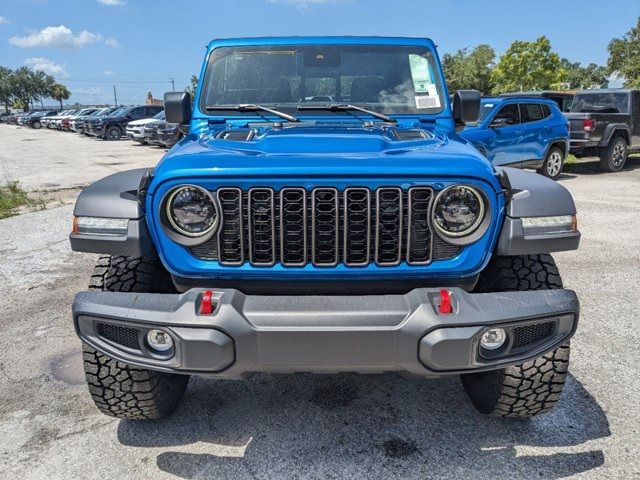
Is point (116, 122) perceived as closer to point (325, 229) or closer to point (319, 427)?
point (319, 427)

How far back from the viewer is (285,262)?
2350 millimetres

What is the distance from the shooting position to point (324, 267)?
235cm

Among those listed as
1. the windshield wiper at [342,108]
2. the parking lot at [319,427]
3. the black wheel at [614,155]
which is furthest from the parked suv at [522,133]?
the windshield wiper at [342,108]

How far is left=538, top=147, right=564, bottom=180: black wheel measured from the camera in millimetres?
11164

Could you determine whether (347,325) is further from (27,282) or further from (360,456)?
(27,282)

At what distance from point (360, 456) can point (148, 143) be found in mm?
22303

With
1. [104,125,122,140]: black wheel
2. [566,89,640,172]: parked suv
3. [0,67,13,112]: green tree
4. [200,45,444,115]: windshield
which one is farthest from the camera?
[0,67,13,112]: green tree

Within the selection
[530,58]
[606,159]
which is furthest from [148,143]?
[530,58]

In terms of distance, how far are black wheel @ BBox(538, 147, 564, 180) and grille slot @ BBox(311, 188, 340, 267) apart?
32.4 ft

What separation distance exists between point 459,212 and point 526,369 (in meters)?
0.90

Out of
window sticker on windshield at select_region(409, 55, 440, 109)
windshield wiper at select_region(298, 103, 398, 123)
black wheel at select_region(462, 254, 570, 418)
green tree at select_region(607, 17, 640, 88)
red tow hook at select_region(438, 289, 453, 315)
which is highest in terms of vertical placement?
green tree at select_region(607, 17, 640, 88)

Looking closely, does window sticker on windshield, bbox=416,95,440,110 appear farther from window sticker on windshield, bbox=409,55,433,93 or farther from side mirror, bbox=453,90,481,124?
side mirror, bbox=453,90,481,124

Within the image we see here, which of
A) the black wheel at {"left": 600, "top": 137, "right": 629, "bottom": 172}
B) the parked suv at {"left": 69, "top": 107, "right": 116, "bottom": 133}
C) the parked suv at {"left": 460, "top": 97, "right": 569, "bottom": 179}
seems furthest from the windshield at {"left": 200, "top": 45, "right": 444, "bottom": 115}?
the parked suv at {"left": 69, "top": 107, "right": 116, "bottom": 133}

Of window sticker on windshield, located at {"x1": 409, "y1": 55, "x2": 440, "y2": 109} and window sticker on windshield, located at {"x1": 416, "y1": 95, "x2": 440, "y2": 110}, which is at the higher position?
window sticker on windshield, located at {"x1": 409, "y1": 55, "x2": 440, "y2": 109}
